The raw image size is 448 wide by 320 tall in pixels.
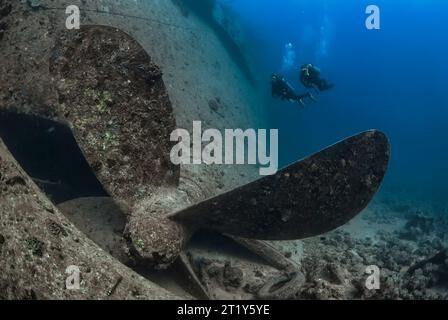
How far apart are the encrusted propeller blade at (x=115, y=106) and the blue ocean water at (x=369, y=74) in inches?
844

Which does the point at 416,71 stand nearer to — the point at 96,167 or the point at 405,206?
the point at 405,206

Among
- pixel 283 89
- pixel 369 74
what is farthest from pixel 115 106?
pixel 369 74

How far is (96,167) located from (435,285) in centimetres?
677

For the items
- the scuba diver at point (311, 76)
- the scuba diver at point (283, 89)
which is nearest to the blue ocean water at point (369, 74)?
the scuba diver at point (311, 76)

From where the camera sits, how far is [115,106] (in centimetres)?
532

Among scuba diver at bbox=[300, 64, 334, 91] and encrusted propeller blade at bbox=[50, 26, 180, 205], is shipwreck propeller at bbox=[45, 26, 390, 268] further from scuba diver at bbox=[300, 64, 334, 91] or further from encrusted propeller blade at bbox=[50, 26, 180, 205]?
scuba diver at bbox=[300, 64, 334, 91]

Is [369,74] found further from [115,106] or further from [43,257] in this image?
[43,257]

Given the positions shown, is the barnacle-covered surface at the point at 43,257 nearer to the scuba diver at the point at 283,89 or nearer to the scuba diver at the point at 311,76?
the scuba diver at the point at 283,89

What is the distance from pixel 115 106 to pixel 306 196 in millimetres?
2725

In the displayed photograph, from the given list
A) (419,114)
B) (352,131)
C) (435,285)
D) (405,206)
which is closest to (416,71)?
(419,114)

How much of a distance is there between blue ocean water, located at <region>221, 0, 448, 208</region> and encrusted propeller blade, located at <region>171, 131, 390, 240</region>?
21.6m

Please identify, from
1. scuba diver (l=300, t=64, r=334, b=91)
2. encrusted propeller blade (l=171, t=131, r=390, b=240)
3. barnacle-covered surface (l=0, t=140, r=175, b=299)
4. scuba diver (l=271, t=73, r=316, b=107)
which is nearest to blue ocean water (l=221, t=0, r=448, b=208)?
scuba diver (l=300, t=64, r=334, b=91)

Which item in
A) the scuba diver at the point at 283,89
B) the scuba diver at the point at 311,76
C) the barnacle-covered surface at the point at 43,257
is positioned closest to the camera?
the barnacle-covered surface at the point at 43,257

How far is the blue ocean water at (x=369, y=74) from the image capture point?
36.6 meters
